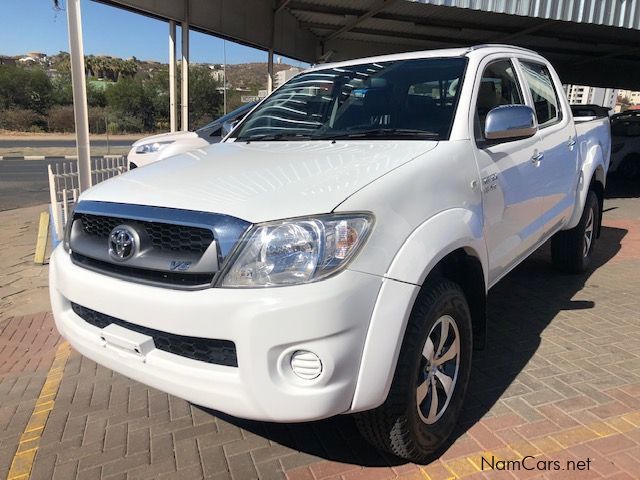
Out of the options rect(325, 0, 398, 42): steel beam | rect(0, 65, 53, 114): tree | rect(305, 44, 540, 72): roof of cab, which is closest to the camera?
rect(305, 44, 540, 72): roof of cab

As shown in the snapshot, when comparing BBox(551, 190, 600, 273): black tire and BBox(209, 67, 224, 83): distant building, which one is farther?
BBox(209, 67, 224, 83): distant building

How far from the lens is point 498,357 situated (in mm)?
3488

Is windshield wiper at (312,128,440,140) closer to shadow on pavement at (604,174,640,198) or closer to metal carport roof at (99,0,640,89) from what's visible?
metal carport roof at (99,0,640,89)

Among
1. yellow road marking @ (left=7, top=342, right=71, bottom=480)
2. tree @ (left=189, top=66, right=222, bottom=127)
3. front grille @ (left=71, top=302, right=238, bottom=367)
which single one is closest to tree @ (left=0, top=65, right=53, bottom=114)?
tree @ (left=189, top=66, right=222, bottom=127)

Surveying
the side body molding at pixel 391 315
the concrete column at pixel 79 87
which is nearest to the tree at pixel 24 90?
the concrete column at pixel 79 87

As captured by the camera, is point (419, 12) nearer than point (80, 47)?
Result: No

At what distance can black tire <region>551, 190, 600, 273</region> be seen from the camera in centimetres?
501

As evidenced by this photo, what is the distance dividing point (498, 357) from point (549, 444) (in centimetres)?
97

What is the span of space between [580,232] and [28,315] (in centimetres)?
521

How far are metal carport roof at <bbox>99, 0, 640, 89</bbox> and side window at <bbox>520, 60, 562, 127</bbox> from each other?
4.13 meters

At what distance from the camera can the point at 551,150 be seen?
3859 millimetres

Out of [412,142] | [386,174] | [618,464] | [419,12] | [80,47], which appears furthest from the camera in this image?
[419,12]

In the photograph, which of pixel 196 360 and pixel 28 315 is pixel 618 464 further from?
pixel 28 315

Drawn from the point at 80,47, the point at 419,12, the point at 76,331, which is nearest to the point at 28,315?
the point at 76,331
